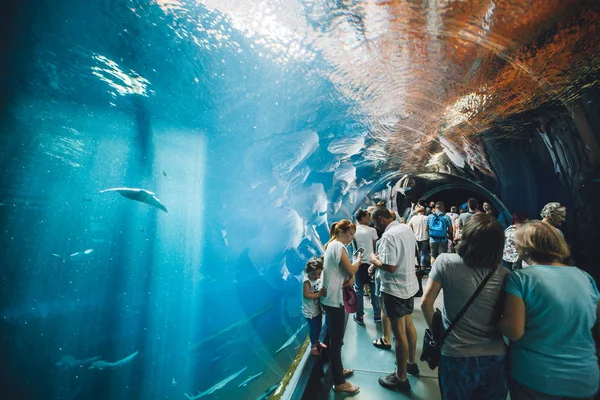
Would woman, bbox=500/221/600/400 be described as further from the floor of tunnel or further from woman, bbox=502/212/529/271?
woman, bbox=502/212/529/271

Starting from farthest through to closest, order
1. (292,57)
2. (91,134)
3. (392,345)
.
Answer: (91,134) → (392,345) → (292,57)

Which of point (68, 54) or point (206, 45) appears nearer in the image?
point (206, 45)

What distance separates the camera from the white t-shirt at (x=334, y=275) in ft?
8.50

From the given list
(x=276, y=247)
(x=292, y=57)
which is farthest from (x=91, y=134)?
(x=292, y=57)

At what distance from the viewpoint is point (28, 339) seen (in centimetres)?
2420

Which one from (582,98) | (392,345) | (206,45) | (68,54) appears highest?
(582,98)

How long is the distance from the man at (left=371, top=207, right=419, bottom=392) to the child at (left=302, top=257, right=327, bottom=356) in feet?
2.86

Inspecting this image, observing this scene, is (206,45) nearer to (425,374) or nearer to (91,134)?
(425,374)

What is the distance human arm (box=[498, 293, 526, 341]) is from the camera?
132cm

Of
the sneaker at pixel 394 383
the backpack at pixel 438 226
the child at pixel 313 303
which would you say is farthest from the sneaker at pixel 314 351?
the backpack at pixel 438 226

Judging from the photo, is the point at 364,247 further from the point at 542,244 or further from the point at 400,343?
the point at 542,244

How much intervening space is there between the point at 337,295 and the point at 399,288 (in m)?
0.71

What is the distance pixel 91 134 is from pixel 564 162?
14317 mm

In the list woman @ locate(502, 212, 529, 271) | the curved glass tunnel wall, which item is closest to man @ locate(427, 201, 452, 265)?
the curved glass tunnel wall
